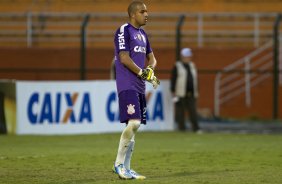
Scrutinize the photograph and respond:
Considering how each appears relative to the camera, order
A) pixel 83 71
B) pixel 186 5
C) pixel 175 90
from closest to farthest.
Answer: pixel 175 90 < pixel 83 71 < pixel 186 5

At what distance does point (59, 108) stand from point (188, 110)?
11.2 ft

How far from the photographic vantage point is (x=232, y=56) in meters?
28.4

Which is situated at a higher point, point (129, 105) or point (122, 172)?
point (129, 105)

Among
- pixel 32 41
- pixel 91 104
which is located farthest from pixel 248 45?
pixel 91 104

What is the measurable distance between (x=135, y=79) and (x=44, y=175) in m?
1.79

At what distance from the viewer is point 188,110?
2214cm

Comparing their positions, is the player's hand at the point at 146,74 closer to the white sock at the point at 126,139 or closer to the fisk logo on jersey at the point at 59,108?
the white sock at the point at 126,139

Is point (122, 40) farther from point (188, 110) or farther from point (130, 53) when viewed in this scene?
point (188, 110)

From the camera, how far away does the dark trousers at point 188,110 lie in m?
22.0

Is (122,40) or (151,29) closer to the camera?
(122,40)

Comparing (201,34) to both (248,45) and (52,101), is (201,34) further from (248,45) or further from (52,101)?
(52,101)

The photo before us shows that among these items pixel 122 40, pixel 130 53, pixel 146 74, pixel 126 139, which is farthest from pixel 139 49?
pixel 126 139

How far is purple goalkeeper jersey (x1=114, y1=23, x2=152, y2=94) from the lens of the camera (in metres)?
10.9

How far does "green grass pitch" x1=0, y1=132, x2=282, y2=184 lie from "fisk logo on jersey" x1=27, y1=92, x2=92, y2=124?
74 cm
